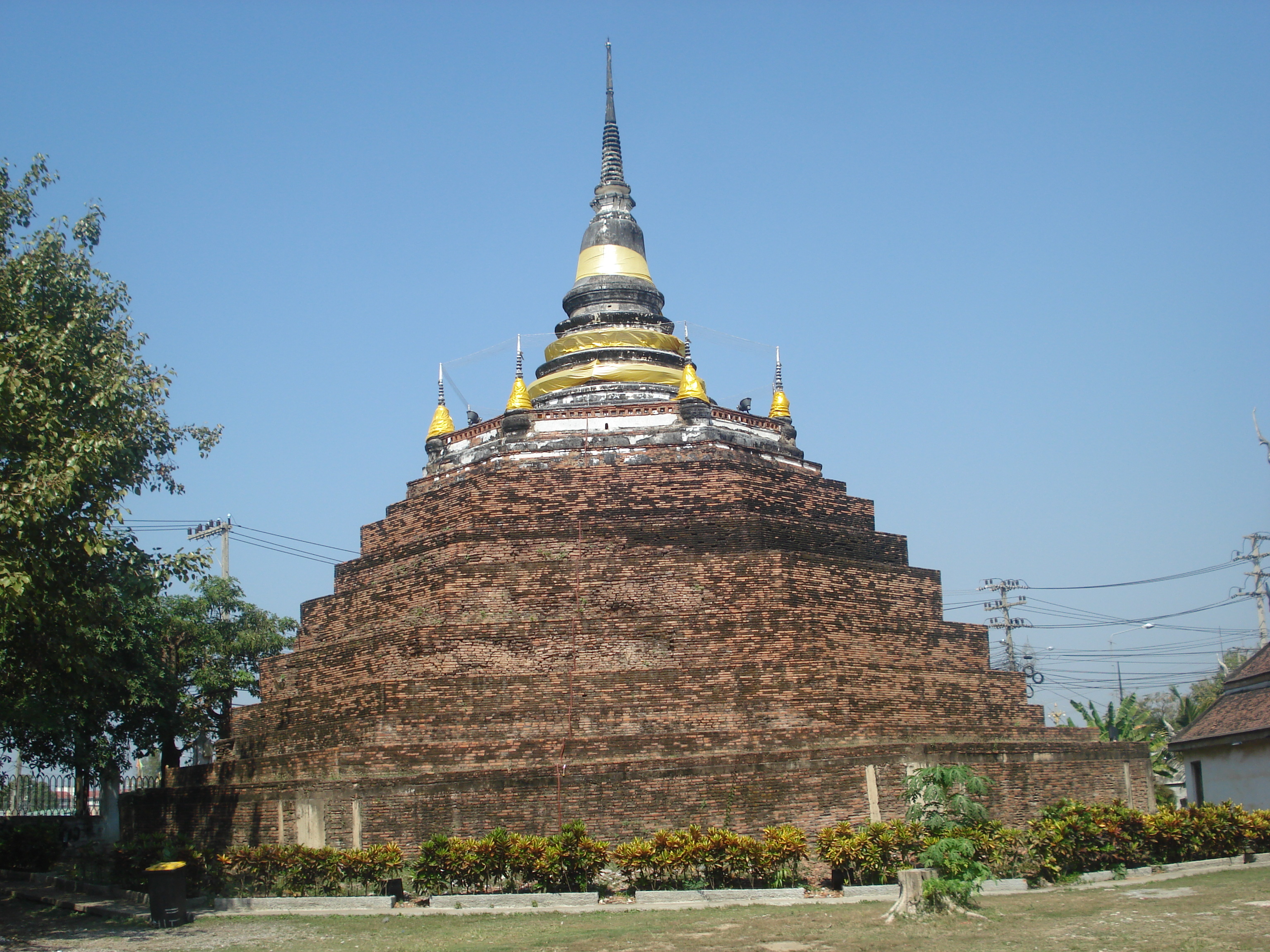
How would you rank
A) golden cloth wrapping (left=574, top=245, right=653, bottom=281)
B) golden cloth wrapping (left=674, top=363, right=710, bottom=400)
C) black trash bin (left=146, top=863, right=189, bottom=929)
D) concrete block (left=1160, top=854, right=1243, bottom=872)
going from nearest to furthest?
black trash bin (left=146, top=863, right=189, bottom=929) → concrete block (left=1160, top=854, right=1243, bottom=872) → golden cloth wrapping (left=674, top=363, right=710, bottom=400) → golden cloth wrapping (left=574, top=245, right=653, bottom=281)

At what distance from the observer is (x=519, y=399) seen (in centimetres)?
2378

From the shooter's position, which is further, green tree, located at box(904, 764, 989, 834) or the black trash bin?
green tree, located at box(904, 764, 989, 834)

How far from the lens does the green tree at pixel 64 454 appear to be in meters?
14.0

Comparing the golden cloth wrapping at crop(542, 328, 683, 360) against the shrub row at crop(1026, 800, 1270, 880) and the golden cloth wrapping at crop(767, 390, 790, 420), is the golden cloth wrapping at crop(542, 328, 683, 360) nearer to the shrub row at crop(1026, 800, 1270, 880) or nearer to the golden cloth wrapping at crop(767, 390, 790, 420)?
the golden cloth wrapping at crop(767, 390, 790, 420)

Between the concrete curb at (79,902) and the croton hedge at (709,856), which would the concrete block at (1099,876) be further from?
the concrete curb at (79,902)

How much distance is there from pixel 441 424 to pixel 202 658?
732 cm

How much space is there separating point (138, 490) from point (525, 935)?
25.6 feet

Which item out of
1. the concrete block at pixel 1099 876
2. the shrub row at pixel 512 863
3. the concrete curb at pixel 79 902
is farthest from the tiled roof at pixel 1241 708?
the concrete curb at pixel 79 902

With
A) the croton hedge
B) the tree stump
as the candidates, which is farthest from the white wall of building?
the tree stump

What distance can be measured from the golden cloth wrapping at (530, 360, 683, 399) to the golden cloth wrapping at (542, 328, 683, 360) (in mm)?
497

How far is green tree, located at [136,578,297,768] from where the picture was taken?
25.3 m

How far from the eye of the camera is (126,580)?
1700 centimetres

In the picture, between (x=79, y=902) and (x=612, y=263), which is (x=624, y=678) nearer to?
(x=79, y=902)

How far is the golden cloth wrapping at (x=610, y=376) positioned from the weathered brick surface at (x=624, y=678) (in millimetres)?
3592
